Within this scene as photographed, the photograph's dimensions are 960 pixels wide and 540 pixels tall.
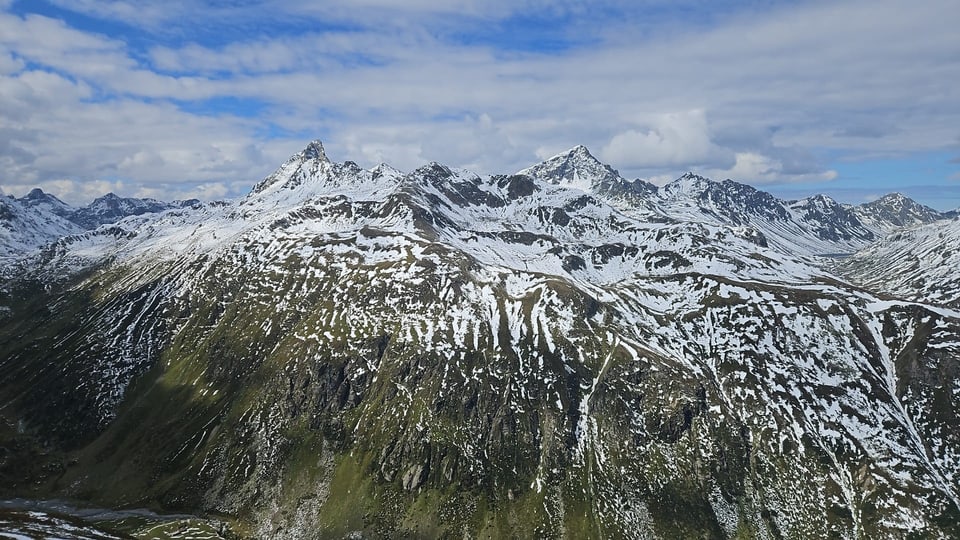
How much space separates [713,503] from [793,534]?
83.4 ft

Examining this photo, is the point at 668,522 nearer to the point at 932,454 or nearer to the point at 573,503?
the point at 573,503

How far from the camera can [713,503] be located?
190500mm

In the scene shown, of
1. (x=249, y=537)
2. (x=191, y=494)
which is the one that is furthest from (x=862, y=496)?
(x=191, y=494)

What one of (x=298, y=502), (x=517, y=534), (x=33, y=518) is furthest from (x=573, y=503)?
(x=33, y=518)

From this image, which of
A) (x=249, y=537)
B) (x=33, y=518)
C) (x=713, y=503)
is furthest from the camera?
(x=713, y=503)

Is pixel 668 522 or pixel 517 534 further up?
pixel 668 522

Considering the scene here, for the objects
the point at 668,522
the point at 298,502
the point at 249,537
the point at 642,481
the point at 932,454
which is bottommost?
the point at 249,537

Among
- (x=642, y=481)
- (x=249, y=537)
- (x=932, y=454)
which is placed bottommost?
(x=249, y=537)

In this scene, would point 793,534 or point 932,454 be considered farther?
point 932,454

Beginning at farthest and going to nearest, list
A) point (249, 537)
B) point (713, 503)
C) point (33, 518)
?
point (713, 503) < point (249, 537) < point (33, 518)

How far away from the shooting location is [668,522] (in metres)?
183

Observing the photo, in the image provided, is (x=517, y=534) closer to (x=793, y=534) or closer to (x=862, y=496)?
(x=793, y=534)

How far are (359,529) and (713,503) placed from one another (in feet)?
415

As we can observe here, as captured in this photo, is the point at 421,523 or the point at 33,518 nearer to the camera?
the point at 33,518
